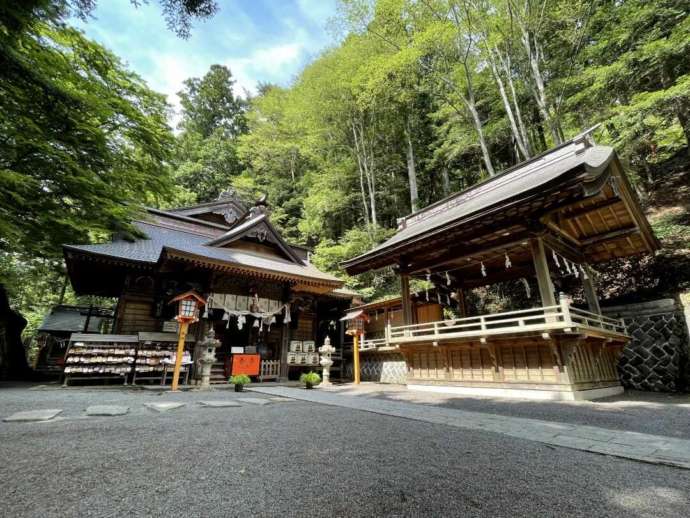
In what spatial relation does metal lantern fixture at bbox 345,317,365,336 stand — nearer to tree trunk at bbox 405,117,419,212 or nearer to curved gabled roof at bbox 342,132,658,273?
curved gabled roof at bbox 342,132,658,273

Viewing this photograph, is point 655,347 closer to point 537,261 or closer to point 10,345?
point 537,261

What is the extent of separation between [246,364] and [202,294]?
278 centimetres

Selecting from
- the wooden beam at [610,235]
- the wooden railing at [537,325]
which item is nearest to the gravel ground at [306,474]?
the wooden railing at [537,325]

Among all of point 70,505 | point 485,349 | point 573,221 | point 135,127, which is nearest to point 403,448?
point 70,505

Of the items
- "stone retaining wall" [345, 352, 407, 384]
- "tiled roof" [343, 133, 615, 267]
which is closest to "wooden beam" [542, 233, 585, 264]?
"tiled roof" [343, 133, 615, 267]

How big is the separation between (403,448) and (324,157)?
22430mm

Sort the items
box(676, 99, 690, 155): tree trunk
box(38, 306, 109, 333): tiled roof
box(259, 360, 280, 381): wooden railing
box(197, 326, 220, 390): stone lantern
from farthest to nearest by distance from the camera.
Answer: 1. box(38, 306, 109, 333): tiled roof
2. box(259, 360, 280, 381): wooden railing
3. box(676, 99, 690, 155): tree trunk
4. box(197, 326, 220, 390): stone lantern

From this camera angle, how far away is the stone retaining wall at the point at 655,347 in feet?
26.9

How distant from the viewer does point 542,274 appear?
7535 millimetres

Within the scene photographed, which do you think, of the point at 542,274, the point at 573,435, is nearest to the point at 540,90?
the point at 542,274

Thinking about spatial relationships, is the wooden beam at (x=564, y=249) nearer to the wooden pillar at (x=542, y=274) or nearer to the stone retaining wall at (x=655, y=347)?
the wooden pillar at (x=542, y=274)

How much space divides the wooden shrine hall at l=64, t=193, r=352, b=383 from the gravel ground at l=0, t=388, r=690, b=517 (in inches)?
222

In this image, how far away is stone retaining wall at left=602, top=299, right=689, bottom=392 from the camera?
8.20m

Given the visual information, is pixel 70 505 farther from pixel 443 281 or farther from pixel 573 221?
pixel 443 281
